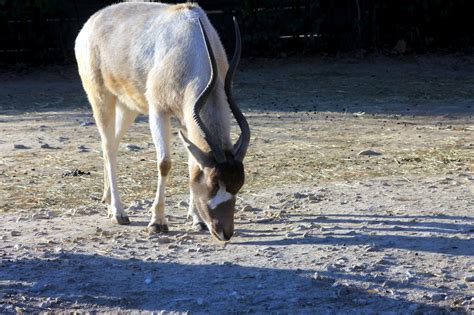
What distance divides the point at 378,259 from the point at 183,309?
150 cm

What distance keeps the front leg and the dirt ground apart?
14 centimetres

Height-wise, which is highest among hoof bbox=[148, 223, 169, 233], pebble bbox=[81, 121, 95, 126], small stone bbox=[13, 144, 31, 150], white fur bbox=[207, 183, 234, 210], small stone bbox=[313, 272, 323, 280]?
white fur bbox=[207, 183, 234, 210]

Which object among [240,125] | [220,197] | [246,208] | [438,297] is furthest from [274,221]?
[438,297]

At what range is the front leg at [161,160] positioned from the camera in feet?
23.6

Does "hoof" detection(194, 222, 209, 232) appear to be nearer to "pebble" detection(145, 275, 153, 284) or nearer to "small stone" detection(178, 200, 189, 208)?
"small stone" detection(178, 200, 189, 208)

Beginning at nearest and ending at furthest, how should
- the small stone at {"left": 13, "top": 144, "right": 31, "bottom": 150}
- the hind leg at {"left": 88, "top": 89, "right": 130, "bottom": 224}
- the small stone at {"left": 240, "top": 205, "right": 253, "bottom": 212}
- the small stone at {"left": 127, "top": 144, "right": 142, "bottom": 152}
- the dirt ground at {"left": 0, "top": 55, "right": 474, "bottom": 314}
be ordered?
the dirt ground at {"left": 0, "top": 55, "right": 474, "bottom": 314} → the small stone at {"left": 240, "top": 205, "right": 253, "bottom": 212} → the hind leg at {"left": 88, "top": 89, "right": 130, "bottom": 224} → the small stone at {"left": 127, "top": 144, "right": 142, "bottom": 152} → the small stone at {"left": 13, "top": 144, "right": 31, "bottom": 150}

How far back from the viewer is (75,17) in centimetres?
1895

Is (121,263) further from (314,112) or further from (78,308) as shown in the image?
(314,112)

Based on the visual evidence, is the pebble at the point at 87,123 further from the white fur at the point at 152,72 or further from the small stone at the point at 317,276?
the small stone at the point at 317,276

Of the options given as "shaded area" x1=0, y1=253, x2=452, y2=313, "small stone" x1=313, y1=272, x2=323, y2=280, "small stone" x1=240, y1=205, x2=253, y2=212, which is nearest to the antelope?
"small stone" x1=240, y1=205, x2=253, y2=212

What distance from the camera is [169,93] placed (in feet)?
23.2

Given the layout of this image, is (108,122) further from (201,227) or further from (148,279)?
(148,279)

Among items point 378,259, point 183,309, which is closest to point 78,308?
point 183,309

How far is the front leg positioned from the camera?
7207mm
